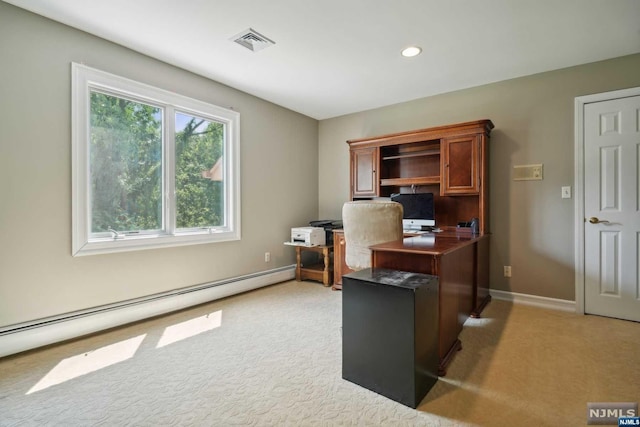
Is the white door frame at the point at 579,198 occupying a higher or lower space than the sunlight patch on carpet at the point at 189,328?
higher

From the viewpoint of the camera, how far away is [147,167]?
9.82 ft

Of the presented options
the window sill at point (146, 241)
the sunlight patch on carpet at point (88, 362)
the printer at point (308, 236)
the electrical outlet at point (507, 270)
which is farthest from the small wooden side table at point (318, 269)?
the sunlight patch on carpet at point (88, 362)

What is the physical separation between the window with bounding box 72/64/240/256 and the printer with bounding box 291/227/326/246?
0.86 meters

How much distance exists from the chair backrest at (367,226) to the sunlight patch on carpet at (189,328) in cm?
143

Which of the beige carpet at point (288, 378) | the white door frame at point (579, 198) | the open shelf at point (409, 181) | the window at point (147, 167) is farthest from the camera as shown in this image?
the open shelf at point (409, 181)

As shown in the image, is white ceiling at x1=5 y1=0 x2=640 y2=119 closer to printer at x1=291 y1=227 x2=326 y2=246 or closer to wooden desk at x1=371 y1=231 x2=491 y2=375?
wooden desk at x1=371 y1=231 x2=491 y2=375

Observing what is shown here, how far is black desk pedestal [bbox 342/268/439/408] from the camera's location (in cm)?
161

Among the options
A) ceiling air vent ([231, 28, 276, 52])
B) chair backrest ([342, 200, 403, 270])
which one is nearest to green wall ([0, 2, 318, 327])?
ceiling air vent ([231, 28, 276, 52])

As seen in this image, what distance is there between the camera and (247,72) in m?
3.24

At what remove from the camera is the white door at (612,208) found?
9.10 feet

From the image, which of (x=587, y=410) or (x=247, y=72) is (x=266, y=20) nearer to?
(x=247, y=72)

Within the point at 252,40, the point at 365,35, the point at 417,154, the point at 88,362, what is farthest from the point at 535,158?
the point at 88,362

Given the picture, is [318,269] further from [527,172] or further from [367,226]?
[527,172]

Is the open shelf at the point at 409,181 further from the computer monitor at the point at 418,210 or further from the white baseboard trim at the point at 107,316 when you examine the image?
the white baseboard trim at the point at 107,316
